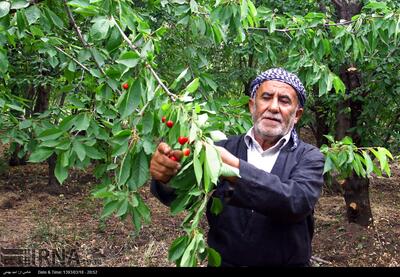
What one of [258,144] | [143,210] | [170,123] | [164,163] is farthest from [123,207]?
[258,144]

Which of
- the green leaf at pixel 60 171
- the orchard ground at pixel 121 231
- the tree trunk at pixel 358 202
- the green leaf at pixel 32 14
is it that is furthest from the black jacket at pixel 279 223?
the tree trunk at pixel 358 202

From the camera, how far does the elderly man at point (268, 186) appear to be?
1.74 m

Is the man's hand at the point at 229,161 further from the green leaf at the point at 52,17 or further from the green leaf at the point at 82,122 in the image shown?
the green leaf at the point at 52,17

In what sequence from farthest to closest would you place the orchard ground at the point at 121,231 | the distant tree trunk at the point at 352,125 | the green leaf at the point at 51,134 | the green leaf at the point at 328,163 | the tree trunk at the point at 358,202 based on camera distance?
the tree trunk at the point at 358,202
the orchard ground at the point at 121,231
the distant tree trunk at the point at 352,125
the green leaf at the point at 328,163
the green leaf at the point at 51,134

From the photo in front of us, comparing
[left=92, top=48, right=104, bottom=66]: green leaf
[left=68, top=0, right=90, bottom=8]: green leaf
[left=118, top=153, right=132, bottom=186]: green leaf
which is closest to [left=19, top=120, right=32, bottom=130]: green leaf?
[left=92, top=48, right=104, bottom=66]: green leaf

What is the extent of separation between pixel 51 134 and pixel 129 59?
34.7 inches

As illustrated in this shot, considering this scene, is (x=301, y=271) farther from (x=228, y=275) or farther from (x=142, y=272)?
(x=142, y=272)

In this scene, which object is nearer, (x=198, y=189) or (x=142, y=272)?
(x=198, y=189)

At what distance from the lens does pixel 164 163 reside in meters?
1.66

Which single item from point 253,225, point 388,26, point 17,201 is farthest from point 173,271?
point 17,201

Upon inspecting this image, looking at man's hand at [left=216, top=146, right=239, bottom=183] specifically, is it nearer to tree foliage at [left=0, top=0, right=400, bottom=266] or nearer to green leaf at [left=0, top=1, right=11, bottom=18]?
tree foliage at [left=0, top=0, right=400, bottom=266]

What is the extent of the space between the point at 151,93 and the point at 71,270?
0.91m

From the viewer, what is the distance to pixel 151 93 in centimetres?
170

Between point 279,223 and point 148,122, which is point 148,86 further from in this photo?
point 279,223
